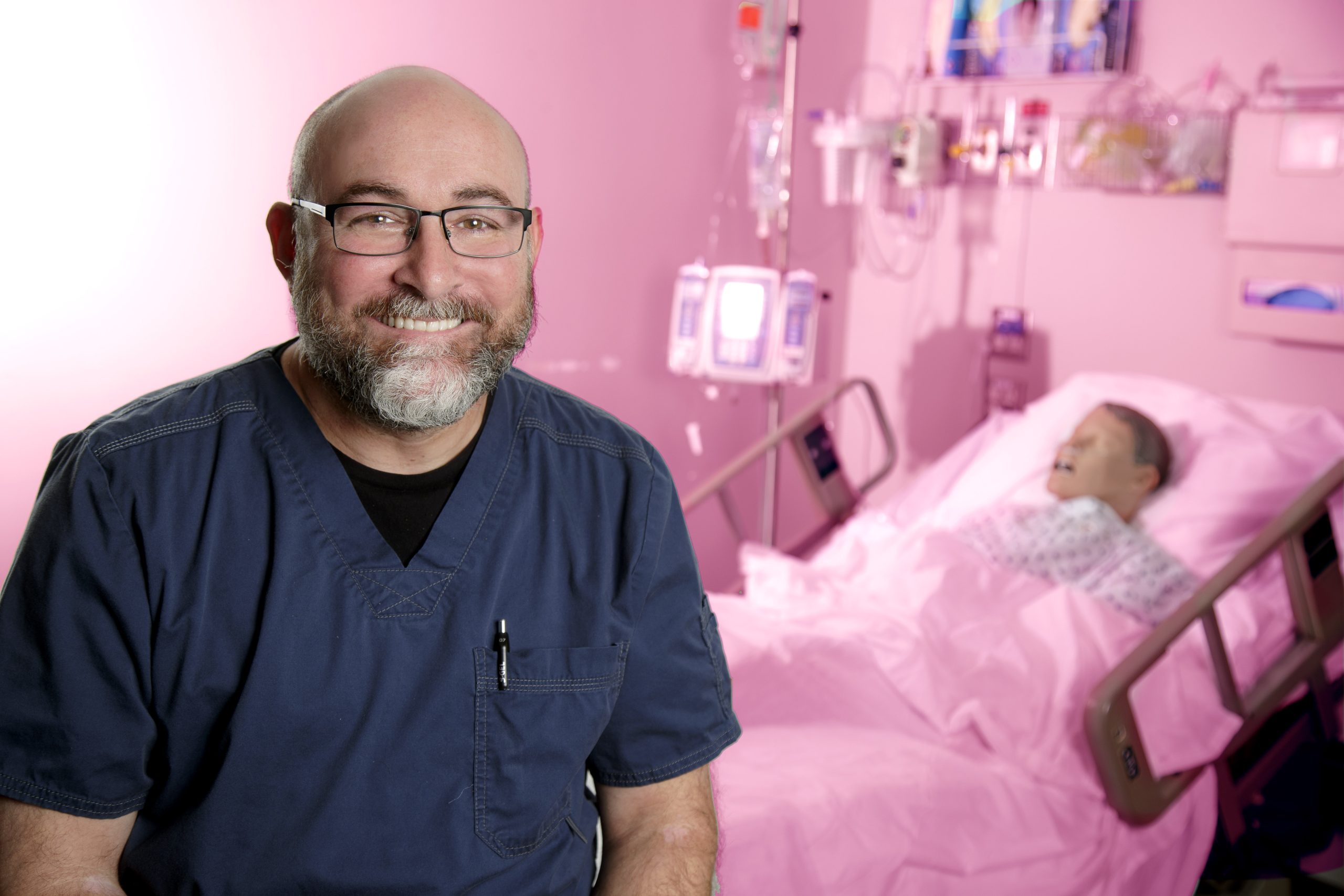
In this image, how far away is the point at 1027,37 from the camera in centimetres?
348

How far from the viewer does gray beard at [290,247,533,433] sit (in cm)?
128

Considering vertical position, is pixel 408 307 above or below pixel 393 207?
below

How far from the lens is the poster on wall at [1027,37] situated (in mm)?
3342

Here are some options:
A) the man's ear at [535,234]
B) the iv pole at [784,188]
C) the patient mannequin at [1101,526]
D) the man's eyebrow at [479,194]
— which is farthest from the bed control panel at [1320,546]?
the man's eyebrow at [479,194]

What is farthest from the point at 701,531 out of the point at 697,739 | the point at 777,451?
the point at 697,739

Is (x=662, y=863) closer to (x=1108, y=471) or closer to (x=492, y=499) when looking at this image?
(x=492, y=499)

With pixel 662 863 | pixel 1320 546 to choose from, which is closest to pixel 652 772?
pixel 662 863

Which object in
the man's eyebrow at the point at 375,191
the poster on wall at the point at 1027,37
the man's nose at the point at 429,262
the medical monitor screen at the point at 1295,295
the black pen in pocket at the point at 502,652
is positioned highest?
the poster on wall at the point at 1027,37

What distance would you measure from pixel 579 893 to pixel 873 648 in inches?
41.9

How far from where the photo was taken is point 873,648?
2.34 m

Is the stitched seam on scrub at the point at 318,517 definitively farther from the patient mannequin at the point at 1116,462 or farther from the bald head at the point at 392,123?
the patient mannequin at the point at 1116,462

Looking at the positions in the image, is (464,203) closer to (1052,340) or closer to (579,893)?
→ (579,893)

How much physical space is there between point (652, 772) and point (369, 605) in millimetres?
422

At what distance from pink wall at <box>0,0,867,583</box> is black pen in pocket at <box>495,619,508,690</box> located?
4.97 ft
